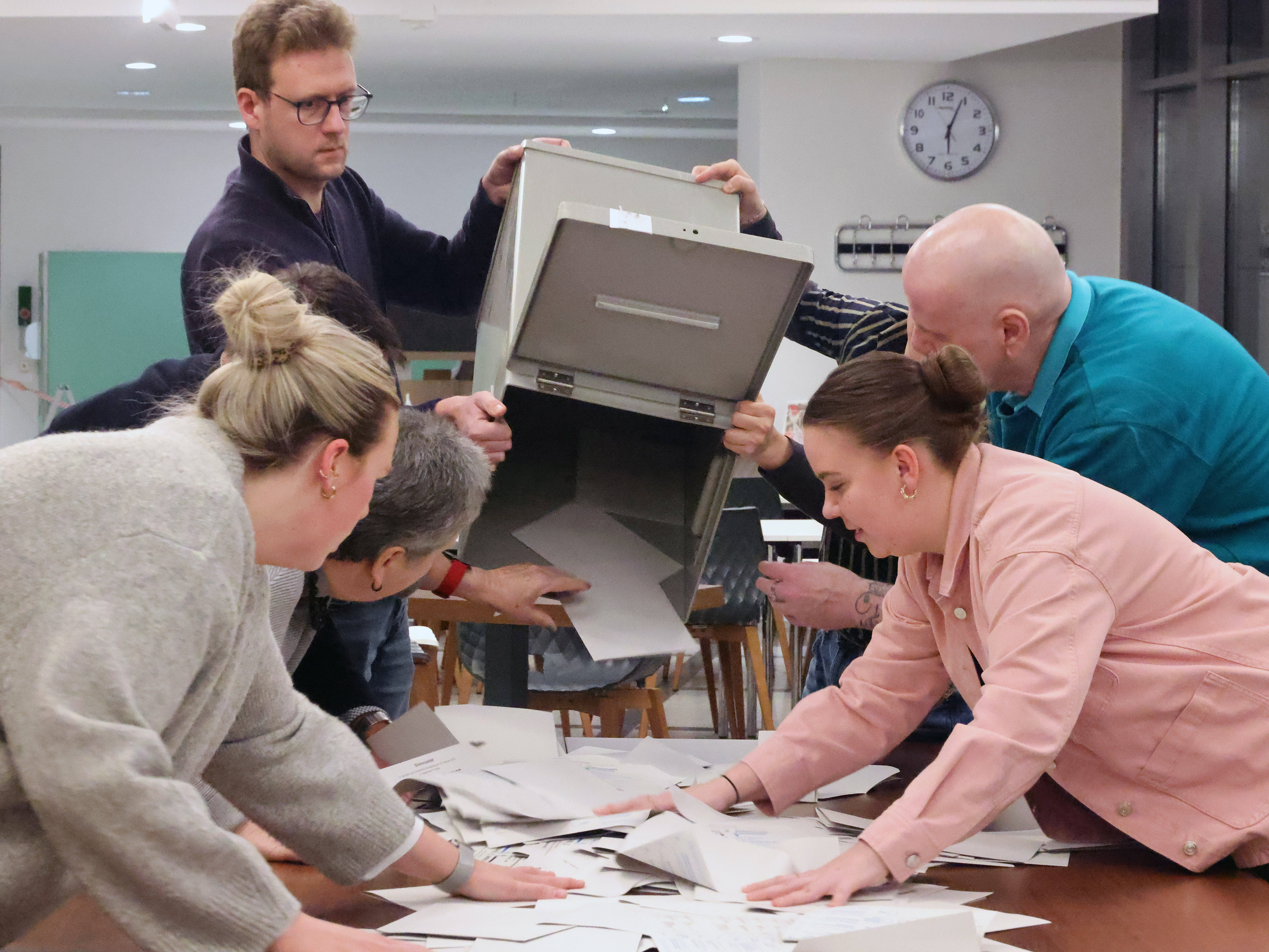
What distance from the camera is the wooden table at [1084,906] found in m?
1.07

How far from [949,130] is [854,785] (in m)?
5.32

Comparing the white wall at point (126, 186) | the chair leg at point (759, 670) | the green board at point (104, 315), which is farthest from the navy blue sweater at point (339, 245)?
the green board at point (104, 315)

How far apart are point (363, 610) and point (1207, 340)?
47.4 inches

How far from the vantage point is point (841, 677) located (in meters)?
1.63

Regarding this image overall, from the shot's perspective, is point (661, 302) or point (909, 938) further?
point (661, 302)

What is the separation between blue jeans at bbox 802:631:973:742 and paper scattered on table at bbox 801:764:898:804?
0.12 meters

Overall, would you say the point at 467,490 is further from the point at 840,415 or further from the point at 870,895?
the point at 870,895

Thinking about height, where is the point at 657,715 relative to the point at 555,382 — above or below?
below

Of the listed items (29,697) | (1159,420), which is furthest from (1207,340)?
(29,697)

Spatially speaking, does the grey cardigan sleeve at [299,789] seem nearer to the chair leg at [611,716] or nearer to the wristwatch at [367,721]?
the wristwatch at [367,721]

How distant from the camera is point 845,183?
20.7ft

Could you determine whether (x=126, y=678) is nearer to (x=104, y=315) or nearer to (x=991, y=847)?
(x=991, y=847)

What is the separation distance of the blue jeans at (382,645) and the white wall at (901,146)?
4.57 m

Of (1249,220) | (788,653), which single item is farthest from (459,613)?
(1249,220)
